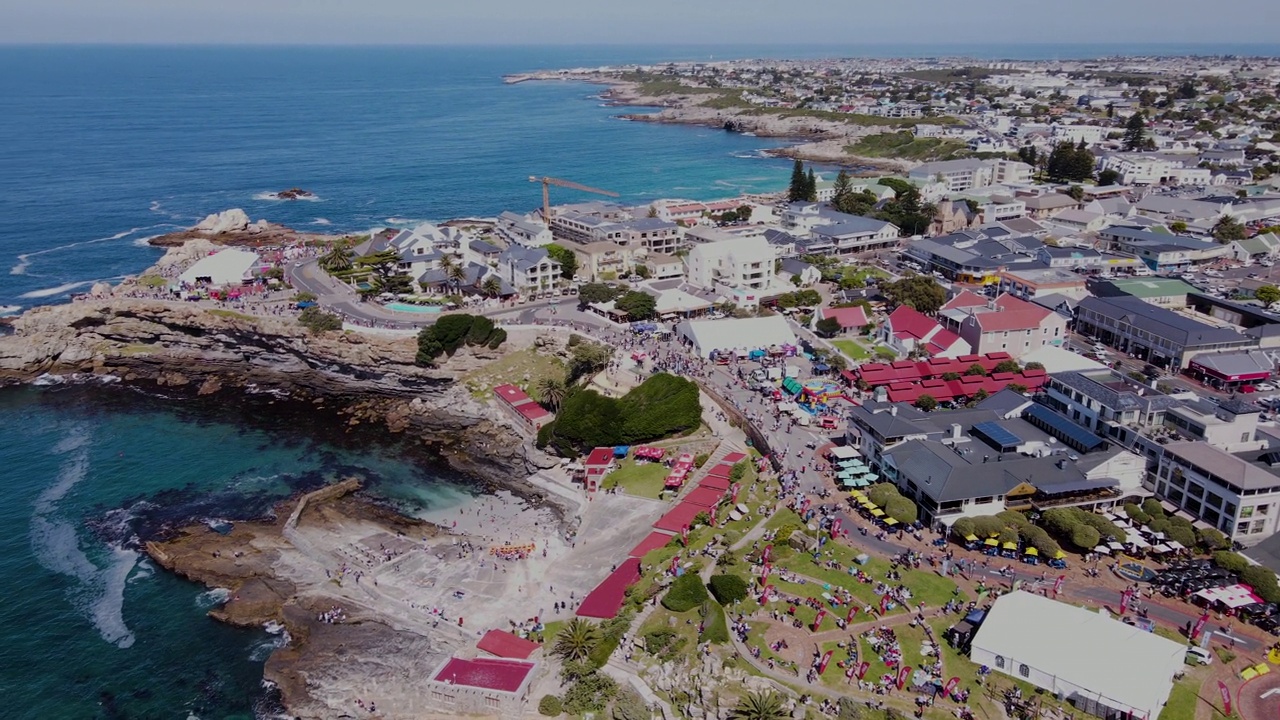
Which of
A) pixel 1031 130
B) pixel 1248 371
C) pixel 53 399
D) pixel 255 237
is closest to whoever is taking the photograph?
pixel 1248 371

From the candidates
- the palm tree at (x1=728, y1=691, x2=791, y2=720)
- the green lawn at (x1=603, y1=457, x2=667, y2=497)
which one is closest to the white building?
the green lawn at (x1=603, y1=457, x2=667, y2=497)

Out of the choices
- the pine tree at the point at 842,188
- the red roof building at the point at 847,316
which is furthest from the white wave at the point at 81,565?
the pine tree at the point at 842,188

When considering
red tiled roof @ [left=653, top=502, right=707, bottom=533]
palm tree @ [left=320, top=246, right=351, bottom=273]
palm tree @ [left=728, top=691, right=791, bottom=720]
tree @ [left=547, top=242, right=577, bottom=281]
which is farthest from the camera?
tree @ [left=547, top=242, right=577, bottom=281]

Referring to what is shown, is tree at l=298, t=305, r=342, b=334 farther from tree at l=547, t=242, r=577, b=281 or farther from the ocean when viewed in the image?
tree at l=547, t=242, r=577, b=281

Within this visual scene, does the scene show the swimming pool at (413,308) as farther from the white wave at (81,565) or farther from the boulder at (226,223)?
the boulder at (226,223)

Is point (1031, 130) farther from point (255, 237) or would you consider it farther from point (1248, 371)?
point (255, 237)

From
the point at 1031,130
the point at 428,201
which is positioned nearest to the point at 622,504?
the point at 428,201

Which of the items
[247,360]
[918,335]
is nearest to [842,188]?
[918,335]
